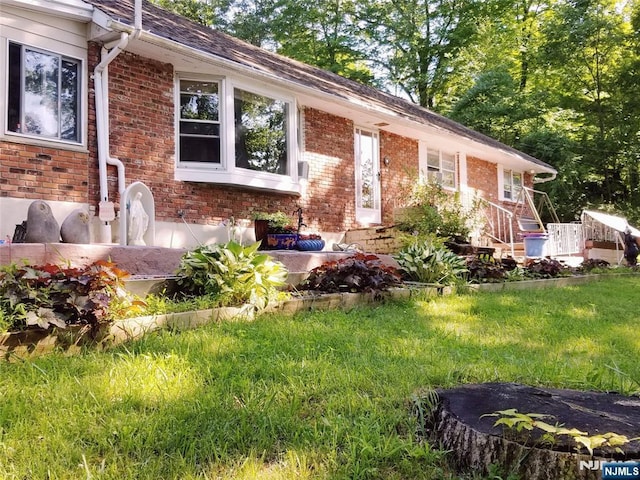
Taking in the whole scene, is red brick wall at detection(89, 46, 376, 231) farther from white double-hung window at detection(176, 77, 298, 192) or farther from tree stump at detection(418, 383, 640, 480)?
tree stump at detection(418, 383, 640, 480)

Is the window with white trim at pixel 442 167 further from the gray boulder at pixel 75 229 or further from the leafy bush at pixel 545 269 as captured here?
the gray boulder at pixel 75 229

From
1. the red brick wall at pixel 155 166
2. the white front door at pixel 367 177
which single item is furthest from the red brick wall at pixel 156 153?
the white front door at pixel 367 177

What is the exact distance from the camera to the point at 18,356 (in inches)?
107

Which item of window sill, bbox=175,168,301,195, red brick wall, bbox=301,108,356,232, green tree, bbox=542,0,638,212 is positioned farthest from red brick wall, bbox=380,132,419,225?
green tree, bbox=542,0,638,212

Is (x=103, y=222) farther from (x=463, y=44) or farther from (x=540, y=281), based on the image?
(x=463, y=44)

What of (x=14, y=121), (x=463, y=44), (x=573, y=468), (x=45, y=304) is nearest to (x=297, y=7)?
(x=463, y=44)

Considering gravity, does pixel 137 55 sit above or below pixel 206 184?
above

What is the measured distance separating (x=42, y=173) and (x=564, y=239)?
39.4 feet

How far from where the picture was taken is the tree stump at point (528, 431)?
1421mm

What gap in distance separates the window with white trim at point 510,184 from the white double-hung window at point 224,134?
1056 cm

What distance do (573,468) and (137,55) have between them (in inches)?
298

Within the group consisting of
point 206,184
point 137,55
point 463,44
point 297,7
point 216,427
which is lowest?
point 216,427

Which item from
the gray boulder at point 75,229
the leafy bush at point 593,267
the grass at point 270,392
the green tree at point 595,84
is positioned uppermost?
the green tree at point 595,84

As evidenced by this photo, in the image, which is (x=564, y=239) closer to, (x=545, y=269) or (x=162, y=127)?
(x=545, y=269)
